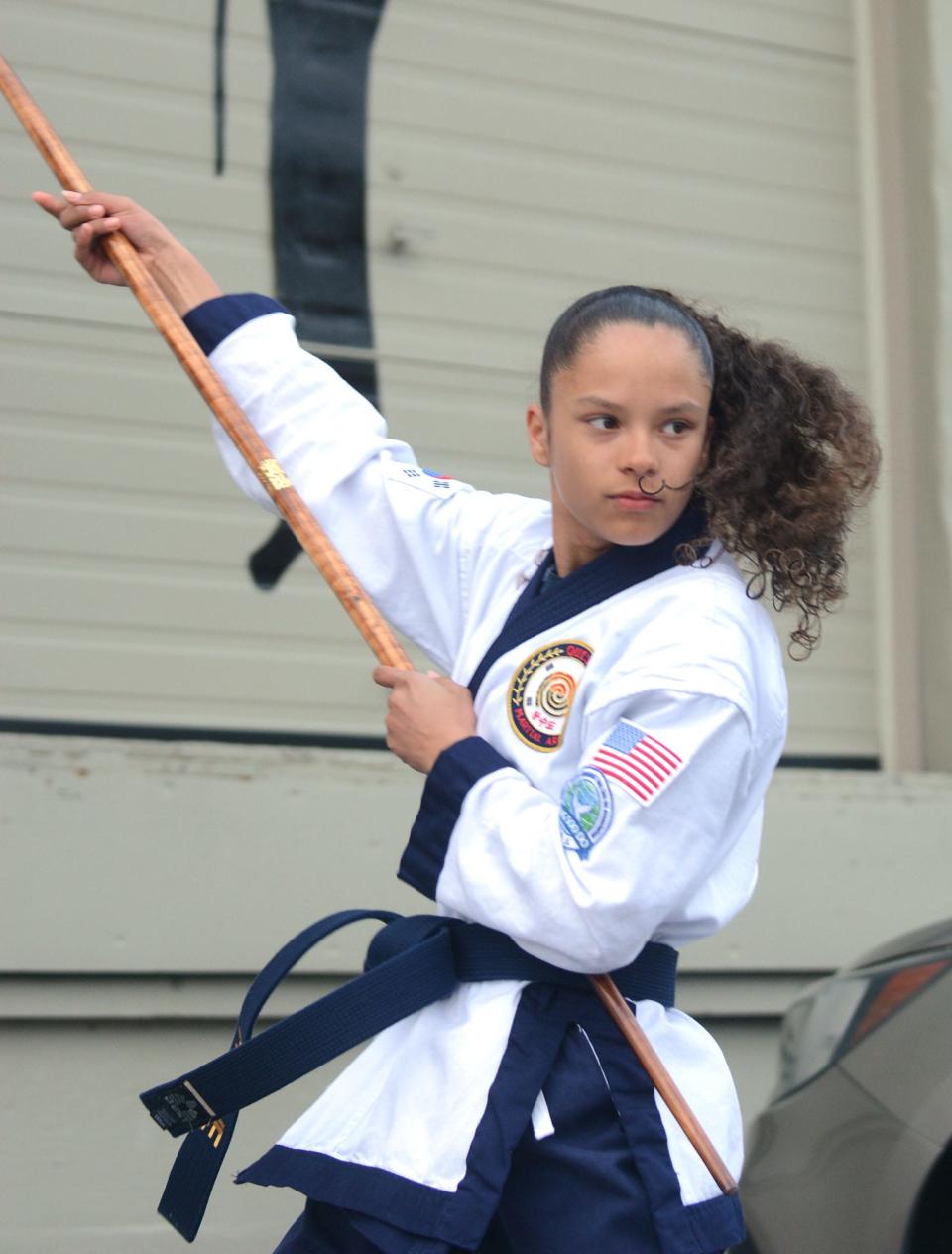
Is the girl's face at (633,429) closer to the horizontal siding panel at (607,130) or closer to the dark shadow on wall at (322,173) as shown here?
the dark shadow on wall at (322,173)

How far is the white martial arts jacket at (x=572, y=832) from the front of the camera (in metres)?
1.70

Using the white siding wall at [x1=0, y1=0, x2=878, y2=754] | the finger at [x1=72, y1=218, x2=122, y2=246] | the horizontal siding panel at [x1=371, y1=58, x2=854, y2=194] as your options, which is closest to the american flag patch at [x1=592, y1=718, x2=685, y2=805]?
the finger at [x1=72, y1=218, x2=122, y2=246]

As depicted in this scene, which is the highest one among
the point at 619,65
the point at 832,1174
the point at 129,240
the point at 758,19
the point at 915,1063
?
the point at 758,19

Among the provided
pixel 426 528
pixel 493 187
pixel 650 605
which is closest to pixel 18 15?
pixel 493 187

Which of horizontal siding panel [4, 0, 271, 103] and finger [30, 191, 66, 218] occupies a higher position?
horizontal siding panel [4, 0, 271, 103]

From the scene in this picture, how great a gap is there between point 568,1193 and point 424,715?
1.85 feet

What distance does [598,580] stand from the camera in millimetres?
1938

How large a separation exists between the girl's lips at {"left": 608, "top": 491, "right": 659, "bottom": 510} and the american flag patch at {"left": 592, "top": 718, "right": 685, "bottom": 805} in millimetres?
289

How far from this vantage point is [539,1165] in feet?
5.92

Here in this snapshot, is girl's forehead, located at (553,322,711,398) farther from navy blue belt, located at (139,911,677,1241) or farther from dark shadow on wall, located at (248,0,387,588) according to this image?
dark shadow on wall, located at (248,0,387,588)

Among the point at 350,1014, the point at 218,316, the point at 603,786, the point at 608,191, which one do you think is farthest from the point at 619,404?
the point at 608,191

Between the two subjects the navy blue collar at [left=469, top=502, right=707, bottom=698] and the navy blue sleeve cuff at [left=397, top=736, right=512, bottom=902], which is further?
the navy blue collar at [left=469, top=502, right=707, bottom=698]

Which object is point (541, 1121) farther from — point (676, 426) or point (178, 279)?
point (178, 279)

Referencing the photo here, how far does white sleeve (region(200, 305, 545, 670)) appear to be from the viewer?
7.19 feet
